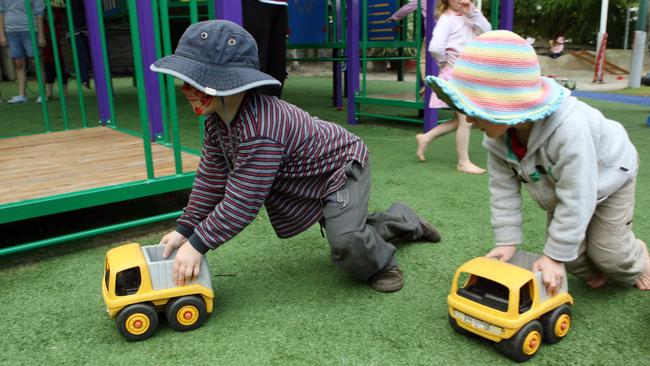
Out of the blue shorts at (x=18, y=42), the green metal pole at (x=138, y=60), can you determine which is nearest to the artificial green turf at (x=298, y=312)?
the green metal pole at (x=138, y=60)

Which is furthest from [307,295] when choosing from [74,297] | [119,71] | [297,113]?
[119,71]

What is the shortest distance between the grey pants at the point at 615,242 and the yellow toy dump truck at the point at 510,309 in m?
0.24

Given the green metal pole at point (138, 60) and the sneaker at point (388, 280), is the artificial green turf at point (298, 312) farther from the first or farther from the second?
the green metal pole at point (138, 60)

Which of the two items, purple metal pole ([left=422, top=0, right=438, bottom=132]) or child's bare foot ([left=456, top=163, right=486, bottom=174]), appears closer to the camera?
child's bare foot ([left=456, top=163, right=486, bottom=174])

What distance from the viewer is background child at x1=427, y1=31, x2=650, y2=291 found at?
4.29 feet

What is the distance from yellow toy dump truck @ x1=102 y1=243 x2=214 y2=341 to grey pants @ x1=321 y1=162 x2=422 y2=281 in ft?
1.39

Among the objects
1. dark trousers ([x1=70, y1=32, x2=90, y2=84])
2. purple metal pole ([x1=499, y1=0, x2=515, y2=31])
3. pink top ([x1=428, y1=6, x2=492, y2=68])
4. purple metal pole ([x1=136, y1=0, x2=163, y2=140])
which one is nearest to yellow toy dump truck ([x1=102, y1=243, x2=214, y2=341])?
purple metal pole ([x1=136, y1=0, x2=163, y2=140])

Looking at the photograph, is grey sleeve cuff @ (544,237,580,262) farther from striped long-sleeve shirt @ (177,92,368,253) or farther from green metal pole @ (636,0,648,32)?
green metal pole @ (636,0,648,32)

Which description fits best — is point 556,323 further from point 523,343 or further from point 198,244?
point 198,244

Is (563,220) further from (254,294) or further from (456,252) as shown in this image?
(254,294)

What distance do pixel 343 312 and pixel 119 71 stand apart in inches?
345

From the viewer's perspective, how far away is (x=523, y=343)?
1.36 m

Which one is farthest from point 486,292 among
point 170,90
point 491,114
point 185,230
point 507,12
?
point 507,12

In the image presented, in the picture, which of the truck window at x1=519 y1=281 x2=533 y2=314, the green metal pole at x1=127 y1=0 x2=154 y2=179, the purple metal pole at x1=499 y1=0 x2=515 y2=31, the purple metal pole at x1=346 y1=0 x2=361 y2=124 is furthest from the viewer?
the purple metal pole at x1=346 y1=0 x2=361 y2=124
